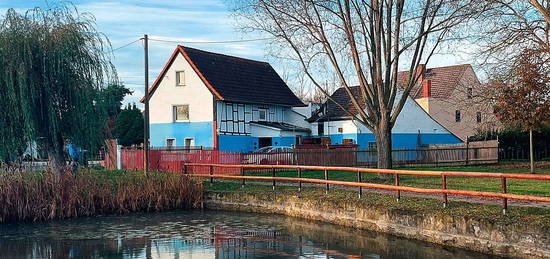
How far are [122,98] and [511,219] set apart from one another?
58.6 metres

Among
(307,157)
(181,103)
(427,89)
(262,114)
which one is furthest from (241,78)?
(427,89)

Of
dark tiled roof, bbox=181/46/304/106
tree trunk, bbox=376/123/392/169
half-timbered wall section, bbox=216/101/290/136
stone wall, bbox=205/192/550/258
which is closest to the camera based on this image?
stone wall, bbox=205/192/550/258

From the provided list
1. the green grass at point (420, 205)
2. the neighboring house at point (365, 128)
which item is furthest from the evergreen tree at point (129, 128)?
the green grass at point (420, 205)

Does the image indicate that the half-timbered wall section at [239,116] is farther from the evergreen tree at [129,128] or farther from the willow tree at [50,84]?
the willow tree at [50,84]

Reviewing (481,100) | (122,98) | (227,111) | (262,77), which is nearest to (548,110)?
(481,100)

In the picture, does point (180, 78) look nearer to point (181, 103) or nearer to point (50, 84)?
point (181, 103)

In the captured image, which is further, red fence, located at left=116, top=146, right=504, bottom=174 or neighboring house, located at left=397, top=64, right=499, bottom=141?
neighboring house, located at left=397, top=64, right=499, bottom=141

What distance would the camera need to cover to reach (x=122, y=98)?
65.9m

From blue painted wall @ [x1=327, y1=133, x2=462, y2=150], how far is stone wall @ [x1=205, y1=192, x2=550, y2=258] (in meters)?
23.5

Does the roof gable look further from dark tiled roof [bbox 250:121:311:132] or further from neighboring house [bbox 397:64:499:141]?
neighboring house [bbox 397:64:499:141]

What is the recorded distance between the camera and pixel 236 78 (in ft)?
147

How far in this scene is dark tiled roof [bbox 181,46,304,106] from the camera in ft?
139

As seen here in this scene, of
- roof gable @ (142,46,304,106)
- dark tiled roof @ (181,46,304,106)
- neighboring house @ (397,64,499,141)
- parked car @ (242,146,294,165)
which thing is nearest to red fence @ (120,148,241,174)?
parked car @ (242,146,294,165)

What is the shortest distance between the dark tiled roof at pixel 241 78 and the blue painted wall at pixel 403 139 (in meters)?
5.87
